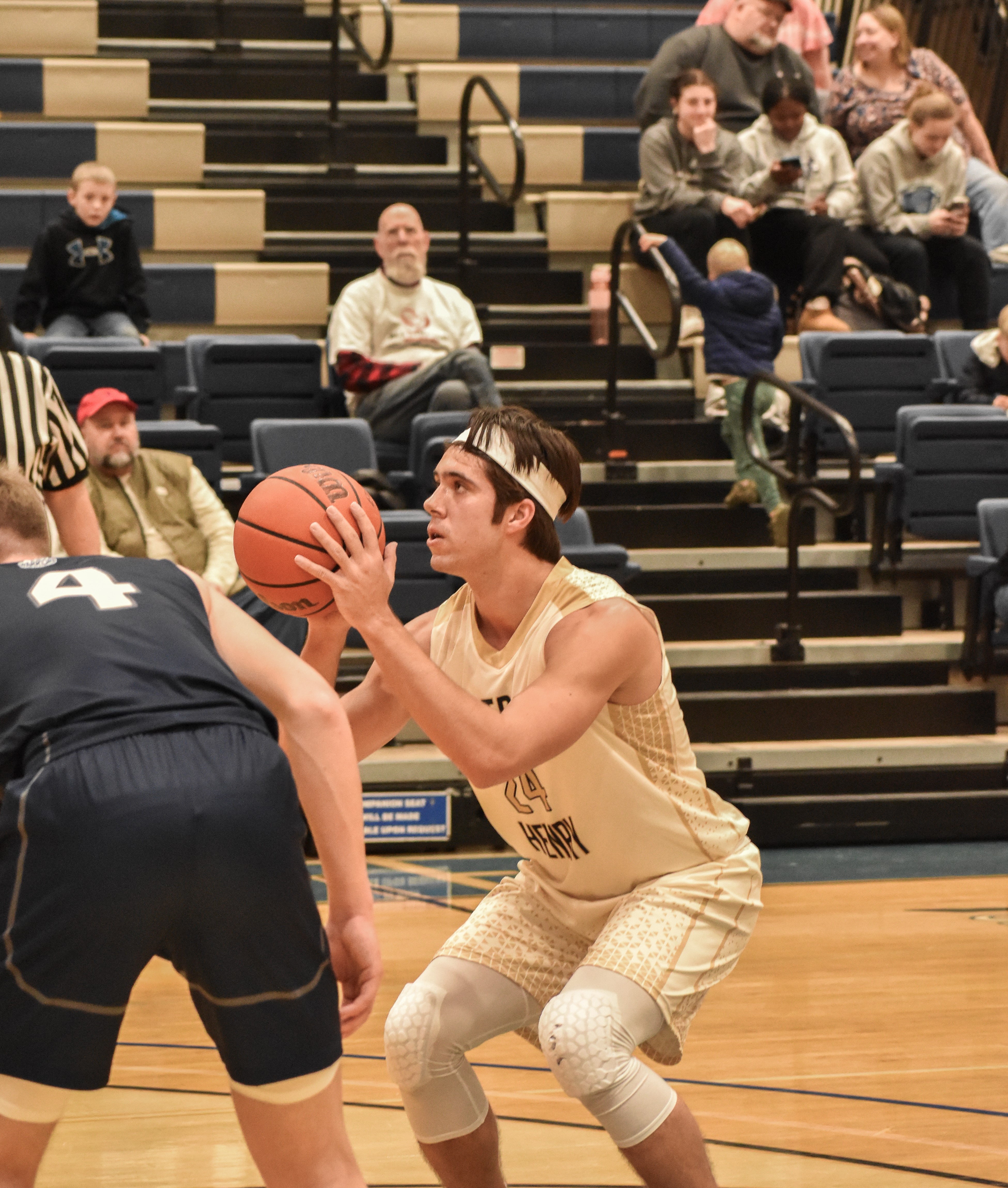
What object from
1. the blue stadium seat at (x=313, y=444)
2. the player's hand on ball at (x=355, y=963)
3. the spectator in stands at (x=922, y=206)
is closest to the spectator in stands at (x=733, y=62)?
the spectator in stands at (x=922, y=206)

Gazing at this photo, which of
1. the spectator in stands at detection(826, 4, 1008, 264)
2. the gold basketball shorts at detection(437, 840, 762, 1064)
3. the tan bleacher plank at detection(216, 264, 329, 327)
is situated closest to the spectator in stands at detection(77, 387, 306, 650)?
the tan bleacher plank at detection(216, 264, 329, 327)

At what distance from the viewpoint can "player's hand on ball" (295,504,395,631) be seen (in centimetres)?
231

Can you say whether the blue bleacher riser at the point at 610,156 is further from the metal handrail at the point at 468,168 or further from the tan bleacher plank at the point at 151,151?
the tan bleacher plank at the point at 151,151

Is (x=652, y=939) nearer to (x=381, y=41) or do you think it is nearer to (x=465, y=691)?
(x=465, y=691)

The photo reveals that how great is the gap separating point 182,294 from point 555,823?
20.0ft

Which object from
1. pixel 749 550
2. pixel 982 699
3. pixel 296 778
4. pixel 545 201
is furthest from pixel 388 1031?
pixel 545 201

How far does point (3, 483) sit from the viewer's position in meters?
2.19

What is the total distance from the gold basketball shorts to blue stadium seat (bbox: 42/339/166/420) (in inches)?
167

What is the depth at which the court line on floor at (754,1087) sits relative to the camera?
3359 mm

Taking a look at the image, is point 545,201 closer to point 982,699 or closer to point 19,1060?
point 982,699

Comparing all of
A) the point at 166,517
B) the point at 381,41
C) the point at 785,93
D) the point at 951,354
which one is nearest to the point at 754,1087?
the point at 166,517

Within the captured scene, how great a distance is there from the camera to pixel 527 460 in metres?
2.58

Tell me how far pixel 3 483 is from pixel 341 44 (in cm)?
863

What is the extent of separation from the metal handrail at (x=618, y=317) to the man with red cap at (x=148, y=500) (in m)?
2.18
